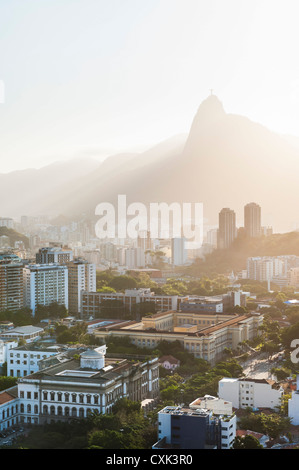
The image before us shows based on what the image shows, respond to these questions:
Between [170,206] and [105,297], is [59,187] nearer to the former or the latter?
[170,206]

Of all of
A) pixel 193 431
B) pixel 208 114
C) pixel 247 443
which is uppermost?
pixel 208 114

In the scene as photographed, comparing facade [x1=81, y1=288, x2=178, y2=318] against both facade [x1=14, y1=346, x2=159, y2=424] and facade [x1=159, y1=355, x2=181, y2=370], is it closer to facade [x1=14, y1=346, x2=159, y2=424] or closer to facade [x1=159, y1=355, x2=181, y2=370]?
facade [x1=159, y1=355, x2=181, y2=370]

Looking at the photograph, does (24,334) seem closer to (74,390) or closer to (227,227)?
(74,390)

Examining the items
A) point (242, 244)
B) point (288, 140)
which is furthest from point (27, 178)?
point (242, 244)

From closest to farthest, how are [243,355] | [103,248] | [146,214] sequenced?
[243,355] → [103,248] → [146,214]

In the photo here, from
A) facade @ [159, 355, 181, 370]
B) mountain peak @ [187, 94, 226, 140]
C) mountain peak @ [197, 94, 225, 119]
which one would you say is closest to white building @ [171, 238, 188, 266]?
mountain peak @ [187, 94, 226, 140]

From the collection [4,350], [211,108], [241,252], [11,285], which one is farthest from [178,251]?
[4,350]

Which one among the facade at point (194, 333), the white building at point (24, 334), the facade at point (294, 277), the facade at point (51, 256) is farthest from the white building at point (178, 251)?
the white building at point (24, 334)
